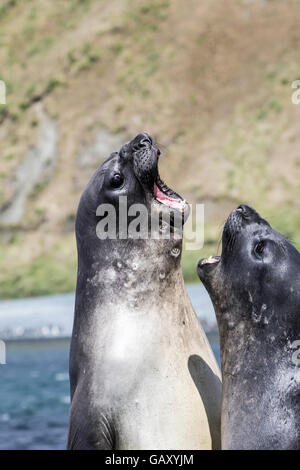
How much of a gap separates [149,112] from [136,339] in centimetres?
4006

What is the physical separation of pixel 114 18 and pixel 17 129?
350 inches

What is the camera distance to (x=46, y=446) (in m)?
10.7

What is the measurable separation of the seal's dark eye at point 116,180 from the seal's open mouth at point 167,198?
0.76ft

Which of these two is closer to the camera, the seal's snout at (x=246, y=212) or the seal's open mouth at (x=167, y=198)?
the seal's snout at (x=246, y=212)

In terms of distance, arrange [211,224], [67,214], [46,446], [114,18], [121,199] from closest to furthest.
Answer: [121,199] < [46,446] < [211,224] < [67,214] < [114,18]

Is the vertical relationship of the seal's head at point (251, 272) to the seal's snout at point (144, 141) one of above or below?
below

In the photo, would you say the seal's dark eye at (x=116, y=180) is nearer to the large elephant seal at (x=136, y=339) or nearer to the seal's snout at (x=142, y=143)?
the large elephant seal at (x=136, y=339)

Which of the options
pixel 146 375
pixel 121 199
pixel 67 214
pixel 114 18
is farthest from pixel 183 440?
pixel 114 18

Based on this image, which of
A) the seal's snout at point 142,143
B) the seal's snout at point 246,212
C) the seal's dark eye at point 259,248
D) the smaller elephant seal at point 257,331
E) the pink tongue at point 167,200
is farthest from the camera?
→ the seal's snout at point 142,143

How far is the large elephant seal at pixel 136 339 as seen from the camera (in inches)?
186

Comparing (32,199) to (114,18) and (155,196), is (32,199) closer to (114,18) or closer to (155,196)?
(114,18)

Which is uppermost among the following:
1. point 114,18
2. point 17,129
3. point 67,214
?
point 114,18

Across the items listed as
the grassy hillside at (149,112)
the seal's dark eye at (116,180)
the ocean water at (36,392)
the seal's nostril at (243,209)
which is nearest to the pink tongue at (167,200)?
the seal's dark eye at (116,180)

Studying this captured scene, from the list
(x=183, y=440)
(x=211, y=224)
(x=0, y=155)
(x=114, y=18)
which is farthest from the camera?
(x=114, y=18)
